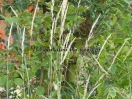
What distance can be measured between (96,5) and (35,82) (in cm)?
61

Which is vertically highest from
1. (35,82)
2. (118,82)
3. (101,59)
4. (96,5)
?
(96,5)

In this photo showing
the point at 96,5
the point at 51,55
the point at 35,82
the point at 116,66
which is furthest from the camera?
the point at 35,82

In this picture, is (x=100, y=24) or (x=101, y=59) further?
(x=100, y=24)

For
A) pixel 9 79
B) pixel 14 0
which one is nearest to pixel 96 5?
pixel 14 0

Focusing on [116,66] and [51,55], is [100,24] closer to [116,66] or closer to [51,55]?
[116,66]

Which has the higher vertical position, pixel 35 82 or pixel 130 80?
pixel 130 80

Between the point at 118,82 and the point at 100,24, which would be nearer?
the point at 118,82

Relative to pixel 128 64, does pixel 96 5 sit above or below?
above

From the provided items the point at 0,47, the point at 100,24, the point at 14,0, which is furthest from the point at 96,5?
the point at 0,47

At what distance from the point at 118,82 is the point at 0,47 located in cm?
82

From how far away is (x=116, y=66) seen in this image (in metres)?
1.54

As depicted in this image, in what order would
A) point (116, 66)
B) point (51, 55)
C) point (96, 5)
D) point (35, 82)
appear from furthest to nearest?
point (35, 82), point (96, 5), point (116, 66), point (51, 55)

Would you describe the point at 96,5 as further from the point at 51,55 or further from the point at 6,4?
the point at 51,55

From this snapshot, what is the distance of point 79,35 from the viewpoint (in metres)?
2.20
